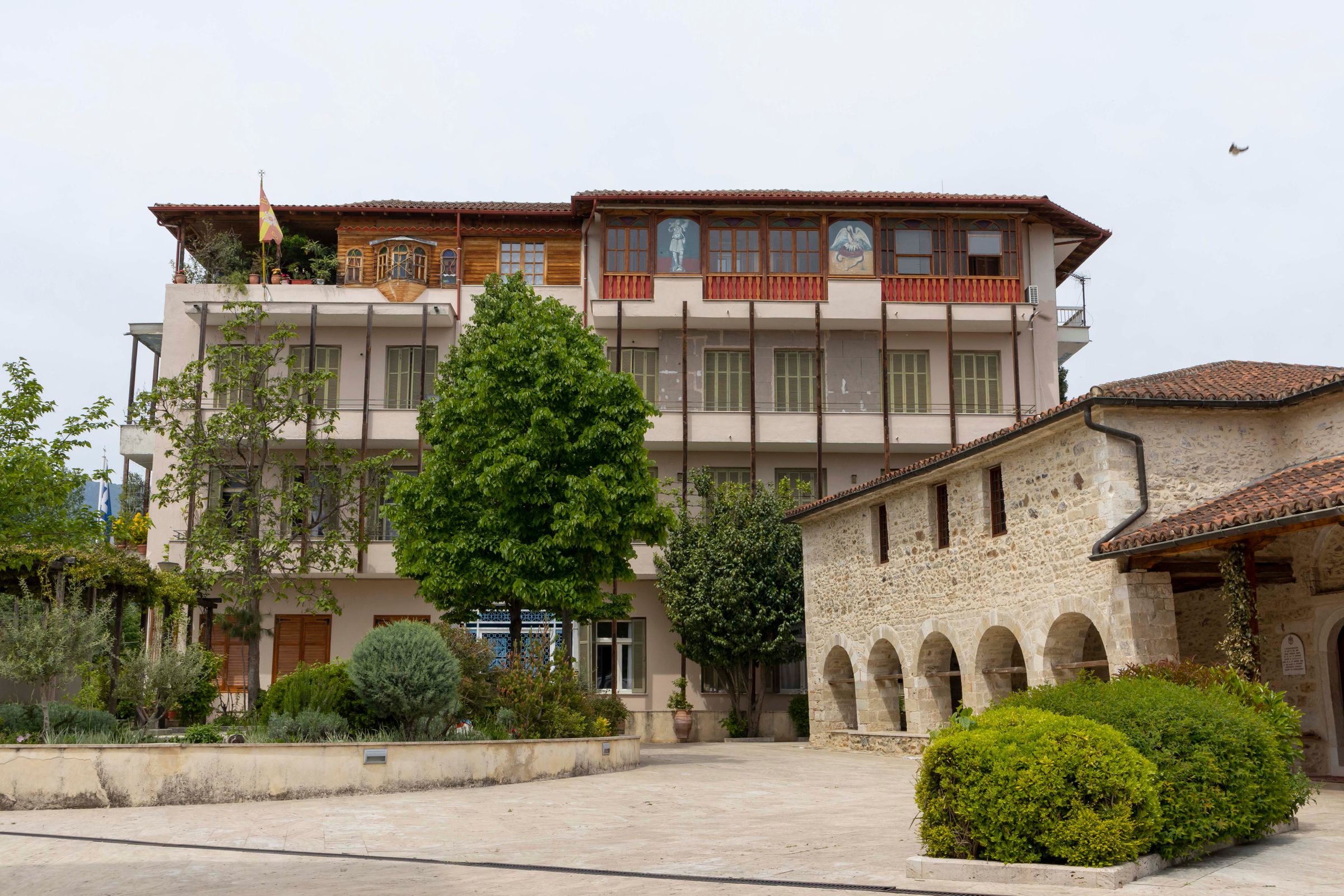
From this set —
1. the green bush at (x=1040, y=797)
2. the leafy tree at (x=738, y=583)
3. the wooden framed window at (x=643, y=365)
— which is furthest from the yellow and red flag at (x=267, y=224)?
the green bush at (x=1040, y=797)

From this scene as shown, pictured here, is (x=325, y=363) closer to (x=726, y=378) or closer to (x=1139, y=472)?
(x=726, y=378)

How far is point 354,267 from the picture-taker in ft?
105

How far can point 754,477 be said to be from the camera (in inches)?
1195

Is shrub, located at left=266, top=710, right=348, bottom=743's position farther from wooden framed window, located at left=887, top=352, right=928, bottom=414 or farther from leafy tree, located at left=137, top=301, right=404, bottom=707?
wooden framed window, located at left=887, top=352, right=928, bottom=414

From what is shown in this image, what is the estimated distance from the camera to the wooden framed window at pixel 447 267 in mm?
32156

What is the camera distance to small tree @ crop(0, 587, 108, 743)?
1416 centimetres

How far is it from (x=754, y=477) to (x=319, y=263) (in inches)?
507

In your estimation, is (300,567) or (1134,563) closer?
(1134,563)

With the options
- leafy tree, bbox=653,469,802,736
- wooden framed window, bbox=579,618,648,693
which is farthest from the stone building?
wooden framed window, bbox=579,618,648,693

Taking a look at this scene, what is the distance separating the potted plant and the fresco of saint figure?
36.6ft

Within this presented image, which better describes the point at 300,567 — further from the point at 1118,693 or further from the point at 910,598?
the point at 1118,693

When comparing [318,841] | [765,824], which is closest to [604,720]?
[765,824]

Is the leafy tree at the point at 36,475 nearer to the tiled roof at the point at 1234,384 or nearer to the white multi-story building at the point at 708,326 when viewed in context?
the white multi-story building at the point at 708,326

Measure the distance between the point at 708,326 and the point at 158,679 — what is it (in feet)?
58.3
